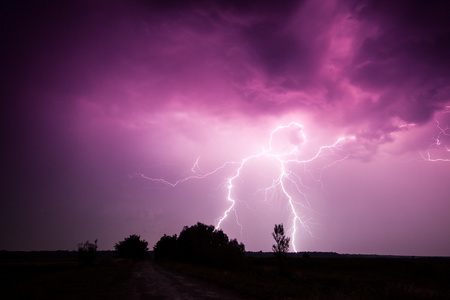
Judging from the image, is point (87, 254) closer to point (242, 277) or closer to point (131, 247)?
point (242, 277)

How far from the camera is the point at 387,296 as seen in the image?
12203 mm

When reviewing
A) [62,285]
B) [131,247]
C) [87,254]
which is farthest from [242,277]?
[131,247]

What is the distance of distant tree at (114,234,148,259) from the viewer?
9444 cm

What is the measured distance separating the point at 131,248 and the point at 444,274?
8696 centimetres

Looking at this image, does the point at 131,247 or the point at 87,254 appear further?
the point at 131,247

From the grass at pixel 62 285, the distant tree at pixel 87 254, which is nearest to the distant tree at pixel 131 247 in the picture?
the distant tree at pixel 87 254

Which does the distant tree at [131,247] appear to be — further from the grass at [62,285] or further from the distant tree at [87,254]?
the grass at [62,285]

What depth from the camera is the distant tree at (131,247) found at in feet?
310

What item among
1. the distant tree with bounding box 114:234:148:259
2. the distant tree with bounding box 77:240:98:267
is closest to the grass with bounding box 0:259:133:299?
the distant tree with bounding box 77:240:98:267

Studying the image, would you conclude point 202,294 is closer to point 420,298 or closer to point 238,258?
point 420,298

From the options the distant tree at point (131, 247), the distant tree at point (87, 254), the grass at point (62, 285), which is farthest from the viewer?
the distant tree at point (131, 247)

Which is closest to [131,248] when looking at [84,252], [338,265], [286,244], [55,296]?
[84,252]

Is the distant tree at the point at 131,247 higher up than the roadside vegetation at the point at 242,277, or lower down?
higher up

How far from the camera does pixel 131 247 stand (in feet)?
314
